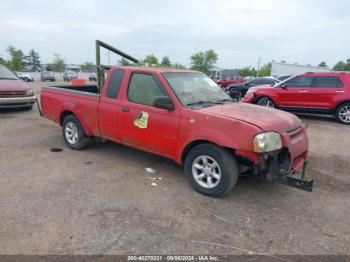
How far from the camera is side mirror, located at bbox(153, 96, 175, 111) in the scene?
14.2 feet

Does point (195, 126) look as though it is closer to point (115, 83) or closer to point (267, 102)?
point (115, 83)

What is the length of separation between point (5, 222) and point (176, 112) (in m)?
2.51

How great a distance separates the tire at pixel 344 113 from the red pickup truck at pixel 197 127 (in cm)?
675

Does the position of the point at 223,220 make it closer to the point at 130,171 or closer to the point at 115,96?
the point at 130,171

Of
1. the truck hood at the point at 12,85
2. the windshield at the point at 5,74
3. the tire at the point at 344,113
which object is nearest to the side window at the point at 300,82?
the tire at the point at 344,113

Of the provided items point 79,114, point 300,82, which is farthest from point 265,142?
point 300,82

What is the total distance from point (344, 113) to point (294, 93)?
177cm

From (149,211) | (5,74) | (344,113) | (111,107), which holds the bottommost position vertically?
(149,211)

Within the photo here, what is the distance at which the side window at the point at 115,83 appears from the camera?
521cm

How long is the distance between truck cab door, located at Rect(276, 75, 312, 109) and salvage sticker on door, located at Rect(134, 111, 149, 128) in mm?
7994

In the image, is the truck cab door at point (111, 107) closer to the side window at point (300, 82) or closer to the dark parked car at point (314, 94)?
the dark parked car at point (314, 94)

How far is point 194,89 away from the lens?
16.0 feet

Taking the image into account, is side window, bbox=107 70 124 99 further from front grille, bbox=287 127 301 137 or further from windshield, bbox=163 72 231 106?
front grille, bbox=287 127 301 137

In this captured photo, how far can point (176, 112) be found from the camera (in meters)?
4.34
